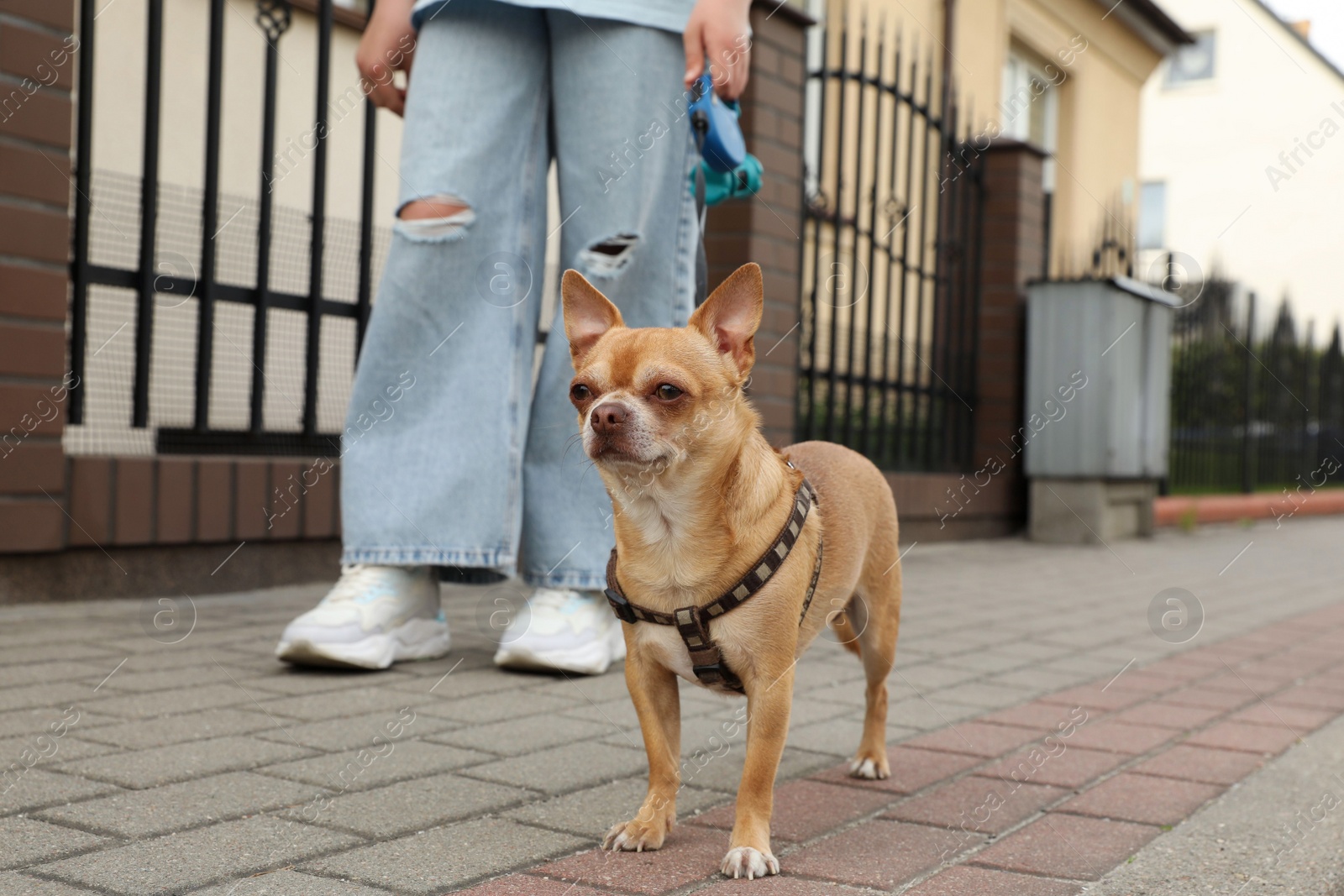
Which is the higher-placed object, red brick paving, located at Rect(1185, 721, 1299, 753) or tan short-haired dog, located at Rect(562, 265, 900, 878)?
tan short-haired dog, located at Rect(562, 265, 900, 878)

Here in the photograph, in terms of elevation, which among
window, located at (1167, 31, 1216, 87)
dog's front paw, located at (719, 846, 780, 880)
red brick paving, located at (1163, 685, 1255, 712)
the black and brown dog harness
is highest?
window, located at (1167, 31, 1216, 87)

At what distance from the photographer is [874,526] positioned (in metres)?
2.67

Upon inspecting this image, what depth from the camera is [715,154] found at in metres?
3.04

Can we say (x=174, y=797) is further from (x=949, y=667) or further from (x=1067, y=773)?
(x=949, y=667)

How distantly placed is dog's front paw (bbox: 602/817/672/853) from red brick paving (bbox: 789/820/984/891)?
0.23m

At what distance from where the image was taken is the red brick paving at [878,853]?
200 centimetres

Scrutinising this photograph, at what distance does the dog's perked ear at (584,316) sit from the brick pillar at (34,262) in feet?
8.42

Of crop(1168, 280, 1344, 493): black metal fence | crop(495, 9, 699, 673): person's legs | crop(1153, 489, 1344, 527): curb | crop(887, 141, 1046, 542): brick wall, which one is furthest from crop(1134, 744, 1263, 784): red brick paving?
crop(1168, 280, 1344, 493): black metal fence

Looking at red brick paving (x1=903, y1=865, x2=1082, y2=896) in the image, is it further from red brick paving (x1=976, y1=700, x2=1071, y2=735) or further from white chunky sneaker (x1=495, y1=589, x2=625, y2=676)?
white chunky sneaker (x1=495, y1=589, x2=625, y2=676)

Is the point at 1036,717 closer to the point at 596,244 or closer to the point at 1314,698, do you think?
the point at 1314,698

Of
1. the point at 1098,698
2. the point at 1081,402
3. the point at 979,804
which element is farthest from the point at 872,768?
the point at 1081,402

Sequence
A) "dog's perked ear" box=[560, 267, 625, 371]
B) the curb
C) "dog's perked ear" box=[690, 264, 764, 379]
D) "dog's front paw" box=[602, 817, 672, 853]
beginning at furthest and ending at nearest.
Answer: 1. the curb
2. "dog's perked ear" box=[560, 267, 625, 371]
3. "dog's perked ear" box=[690, 264, 764, 379]
4. "dog's front paw" box=[602, 817, 672, 853]

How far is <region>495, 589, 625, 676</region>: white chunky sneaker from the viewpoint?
11.3 feet

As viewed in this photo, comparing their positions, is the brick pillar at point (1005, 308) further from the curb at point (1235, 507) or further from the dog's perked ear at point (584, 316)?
the dog's perked ear at point (584, 316)
